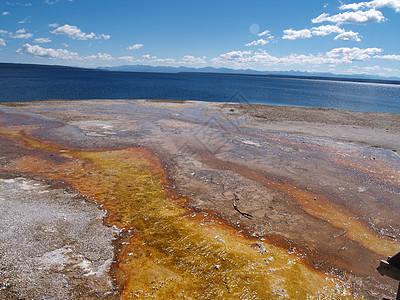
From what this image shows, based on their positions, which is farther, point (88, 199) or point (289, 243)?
point (88, 199)

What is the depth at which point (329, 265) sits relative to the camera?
7.89 metres

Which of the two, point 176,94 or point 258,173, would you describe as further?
point 176,94

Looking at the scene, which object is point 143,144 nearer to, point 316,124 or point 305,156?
point 305,156

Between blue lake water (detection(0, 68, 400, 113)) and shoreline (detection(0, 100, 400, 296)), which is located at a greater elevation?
blue lake water (detection(0, 68, 400, 113))

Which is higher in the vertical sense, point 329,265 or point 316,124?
point 316,124

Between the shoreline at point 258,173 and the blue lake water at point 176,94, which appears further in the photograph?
the blue lake water at point 176,94

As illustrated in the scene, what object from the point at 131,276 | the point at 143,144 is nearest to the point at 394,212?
the point at 131,276

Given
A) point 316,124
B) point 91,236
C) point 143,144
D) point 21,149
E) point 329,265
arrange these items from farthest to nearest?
1. point 316,124
2. point 143,144
3. point 21,149
4. point 91,236
5. point 329,265

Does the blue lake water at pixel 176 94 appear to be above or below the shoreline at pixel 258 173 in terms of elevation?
above

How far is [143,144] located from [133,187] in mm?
8191

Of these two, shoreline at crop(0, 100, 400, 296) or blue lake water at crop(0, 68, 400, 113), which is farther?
blue lake water at crop(0, 68, 400, 113)

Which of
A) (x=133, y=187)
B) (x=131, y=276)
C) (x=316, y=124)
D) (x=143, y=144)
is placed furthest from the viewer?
(x=316, y=124)

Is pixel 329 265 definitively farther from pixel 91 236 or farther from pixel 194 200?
pixel 91 236

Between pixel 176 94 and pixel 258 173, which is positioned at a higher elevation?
pixel 176 94
